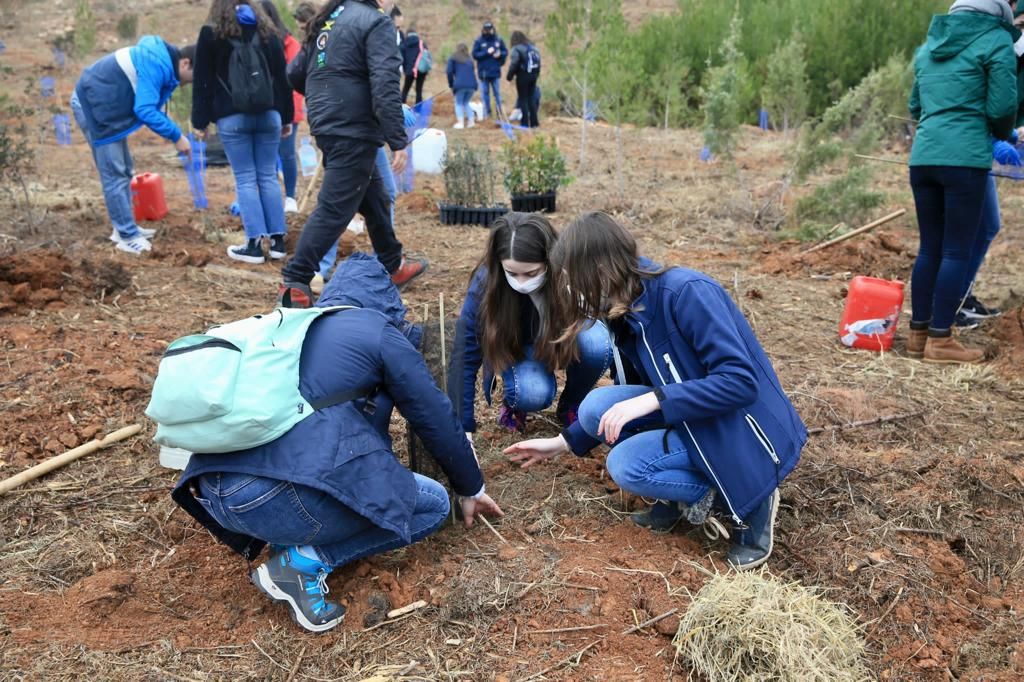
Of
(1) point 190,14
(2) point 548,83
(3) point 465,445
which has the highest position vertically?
(1) point 190,14

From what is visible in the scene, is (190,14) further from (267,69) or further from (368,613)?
(368,613)

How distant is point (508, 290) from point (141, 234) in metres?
4.26

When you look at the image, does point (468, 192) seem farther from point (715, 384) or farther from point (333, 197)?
point (715, 384)

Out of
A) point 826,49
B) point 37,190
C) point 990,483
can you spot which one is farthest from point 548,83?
point 990,483

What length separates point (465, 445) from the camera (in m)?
2.27

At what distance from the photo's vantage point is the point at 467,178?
7.13 metres

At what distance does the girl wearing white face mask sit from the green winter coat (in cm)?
197

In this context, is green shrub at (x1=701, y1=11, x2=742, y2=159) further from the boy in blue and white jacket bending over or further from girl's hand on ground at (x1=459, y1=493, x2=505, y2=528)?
girl's hand on ground at (x1=459, y1=493, x2=505, y2=528)

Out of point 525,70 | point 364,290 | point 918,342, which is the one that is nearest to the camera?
point 364,290

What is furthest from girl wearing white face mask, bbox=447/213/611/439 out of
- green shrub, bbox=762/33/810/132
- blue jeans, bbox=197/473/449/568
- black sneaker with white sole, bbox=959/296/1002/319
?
green shrub, bbox=762/33/810/132

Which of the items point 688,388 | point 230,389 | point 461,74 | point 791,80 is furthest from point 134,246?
point 461,74

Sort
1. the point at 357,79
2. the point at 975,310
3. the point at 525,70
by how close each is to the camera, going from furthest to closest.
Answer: the point at 525,70
the point at 975,310
the point at 357,79

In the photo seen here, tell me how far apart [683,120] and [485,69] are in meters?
3.50

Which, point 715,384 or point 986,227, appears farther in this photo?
point 986,227
